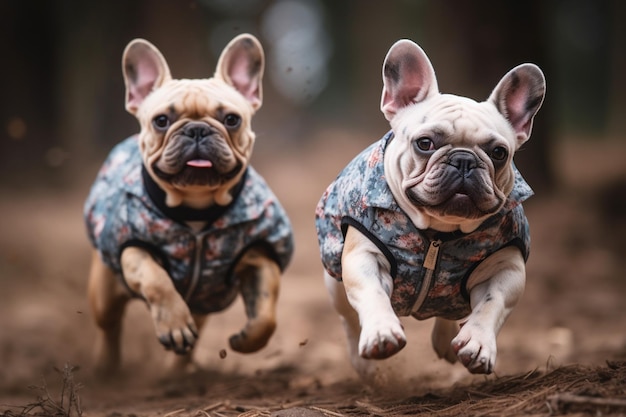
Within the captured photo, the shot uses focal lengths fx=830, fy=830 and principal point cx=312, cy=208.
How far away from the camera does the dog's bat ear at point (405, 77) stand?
431 centimetres

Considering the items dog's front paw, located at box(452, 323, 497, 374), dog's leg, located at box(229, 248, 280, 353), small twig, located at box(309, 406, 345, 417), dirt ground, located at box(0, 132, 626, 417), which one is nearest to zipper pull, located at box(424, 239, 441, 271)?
dog's front paw, located at box(452, 323, 497, 374)

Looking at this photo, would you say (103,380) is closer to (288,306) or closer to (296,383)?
(296,383)

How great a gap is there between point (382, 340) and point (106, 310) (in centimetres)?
300

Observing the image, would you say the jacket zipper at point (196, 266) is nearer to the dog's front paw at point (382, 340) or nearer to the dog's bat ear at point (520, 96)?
the dog's front paw at point (382, 340)

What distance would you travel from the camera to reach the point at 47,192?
44.8ft

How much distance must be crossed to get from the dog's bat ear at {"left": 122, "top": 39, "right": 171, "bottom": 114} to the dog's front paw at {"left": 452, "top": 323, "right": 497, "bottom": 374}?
2.82m

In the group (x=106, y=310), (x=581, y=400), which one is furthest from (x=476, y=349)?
(x=106, y=310)

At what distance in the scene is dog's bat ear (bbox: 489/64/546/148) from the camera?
13.9ft

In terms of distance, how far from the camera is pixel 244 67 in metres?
5.74

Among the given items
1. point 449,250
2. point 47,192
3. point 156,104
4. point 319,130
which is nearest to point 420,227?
point 449,250

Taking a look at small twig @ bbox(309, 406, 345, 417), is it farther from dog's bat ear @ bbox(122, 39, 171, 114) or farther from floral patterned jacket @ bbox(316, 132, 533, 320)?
dog's bat ear @ bbox(122, 39, 171, 114)

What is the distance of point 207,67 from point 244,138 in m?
17.9

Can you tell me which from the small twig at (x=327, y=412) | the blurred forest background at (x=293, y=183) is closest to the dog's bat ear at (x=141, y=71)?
the blurred forest background at (x=293, y=183)

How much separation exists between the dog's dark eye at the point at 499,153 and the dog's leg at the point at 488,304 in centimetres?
57
